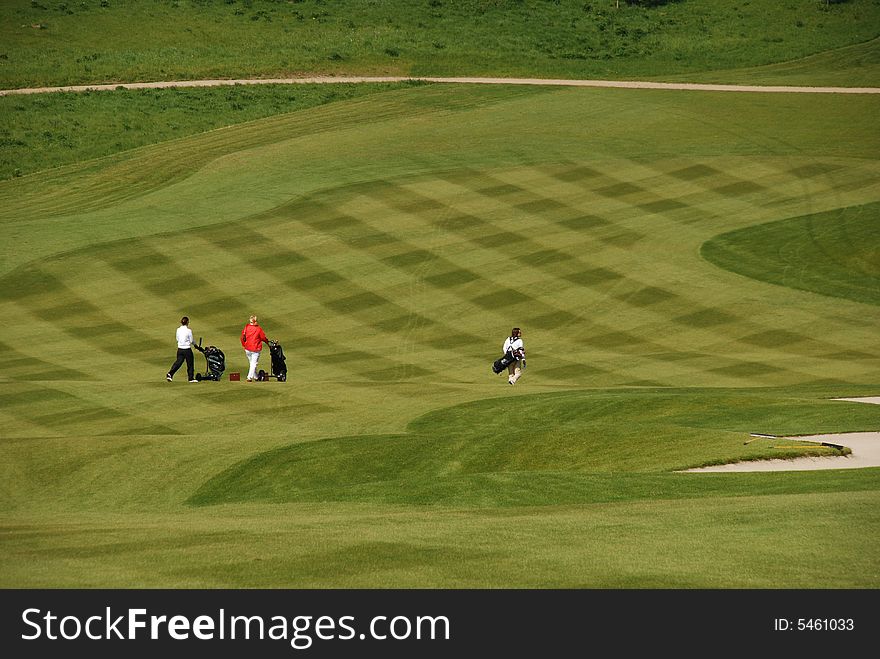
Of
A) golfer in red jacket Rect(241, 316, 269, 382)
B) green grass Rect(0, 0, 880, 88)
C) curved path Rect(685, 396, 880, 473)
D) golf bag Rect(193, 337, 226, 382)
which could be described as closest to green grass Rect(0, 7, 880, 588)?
curved path Rect(685, 396, 880, 473)

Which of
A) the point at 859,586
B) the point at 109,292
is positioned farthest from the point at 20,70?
the point at 859,586

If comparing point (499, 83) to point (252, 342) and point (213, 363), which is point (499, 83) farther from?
point (213, 363)

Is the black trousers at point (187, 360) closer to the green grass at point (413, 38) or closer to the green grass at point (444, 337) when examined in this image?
the green grass at point (444, 337)

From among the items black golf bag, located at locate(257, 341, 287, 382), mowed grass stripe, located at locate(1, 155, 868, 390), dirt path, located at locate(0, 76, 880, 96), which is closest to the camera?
black golf bag, located at locate(257, 341, 287, 382)

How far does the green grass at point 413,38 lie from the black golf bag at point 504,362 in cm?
5204

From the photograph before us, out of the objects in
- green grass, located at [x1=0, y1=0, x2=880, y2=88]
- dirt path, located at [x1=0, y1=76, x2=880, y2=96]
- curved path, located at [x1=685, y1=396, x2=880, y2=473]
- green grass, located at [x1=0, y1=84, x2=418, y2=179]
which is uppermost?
green grass, located at [x1=0, y1=0, x2=880, y2=88]

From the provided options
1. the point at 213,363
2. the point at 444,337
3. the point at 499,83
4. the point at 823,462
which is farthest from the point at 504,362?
the point at 499,83

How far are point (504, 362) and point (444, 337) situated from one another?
7.20m

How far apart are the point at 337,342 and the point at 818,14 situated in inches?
2675

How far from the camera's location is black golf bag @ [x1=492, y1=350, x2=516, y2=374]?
41.5 m

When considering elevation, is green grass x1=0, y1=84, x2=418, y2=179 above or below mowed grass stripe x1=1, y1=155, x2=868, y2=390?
above

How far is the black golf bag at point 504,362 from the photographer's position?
41469mm

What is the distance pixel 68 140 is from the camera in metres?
76.7

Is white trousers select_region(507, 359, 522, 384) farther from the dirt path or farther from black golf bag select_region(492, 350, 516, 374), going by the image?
the dirt path
